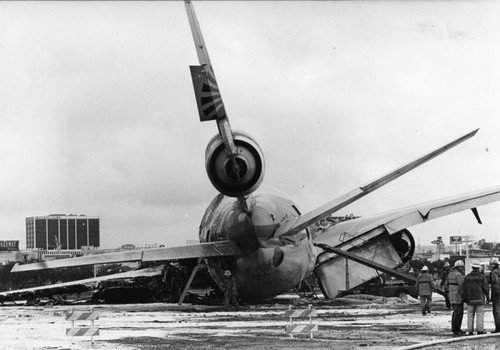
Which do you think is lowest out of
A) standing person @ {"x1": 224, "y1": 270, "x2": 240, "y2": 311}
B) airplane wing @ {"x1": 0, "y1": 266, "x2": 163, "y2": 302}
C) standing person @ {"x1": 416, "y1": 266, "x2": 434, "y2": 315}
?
standing person @ {"x1": 416, "y1": 266, "x2": 434, "y2": 315}

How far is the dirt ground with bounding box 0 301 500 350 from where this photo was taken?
1892cm

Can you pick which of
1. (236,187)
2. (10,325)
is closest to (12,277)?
(10,325)

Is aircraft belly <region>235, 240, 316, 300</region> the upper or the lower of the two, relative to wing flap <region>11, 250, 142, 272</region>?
lower

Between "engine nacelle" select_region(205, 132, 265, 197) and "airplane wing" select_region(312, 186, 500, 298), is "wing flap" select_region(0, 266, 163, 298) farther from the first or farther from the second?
"engine nacelle" select_region(205, 132, 265, 197)

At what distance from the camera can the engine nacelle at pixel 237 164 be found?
22.1 metres

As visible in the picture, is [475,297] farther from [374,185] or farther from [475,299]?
[374,185]

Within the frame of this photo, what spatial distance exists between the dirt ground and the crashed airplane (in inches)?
52.2

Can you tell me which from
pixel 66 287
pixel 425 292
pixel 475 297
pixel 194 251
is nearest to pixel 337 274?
pixel 425 292

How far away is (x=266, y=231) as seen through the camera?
1080 inches

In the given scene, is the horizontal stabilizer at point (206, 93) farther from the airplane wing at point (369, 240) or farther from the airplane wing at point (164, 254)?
the airplane wing at point (369, 240)

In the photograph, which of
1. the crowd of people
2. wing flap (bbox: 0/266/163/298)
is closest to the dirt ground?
the crowd of people

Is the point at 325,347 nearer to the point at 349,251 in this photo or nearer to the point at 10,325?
the point at 10,325

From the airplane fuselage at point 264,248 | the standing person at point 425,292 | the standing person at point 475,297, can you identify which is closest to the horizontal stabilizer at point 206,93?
the airplane fuselage at point 264,248

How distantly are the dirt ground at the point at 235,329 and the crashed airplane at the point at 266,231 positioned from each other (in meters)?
1.33
